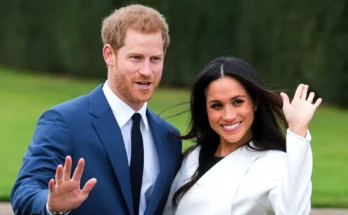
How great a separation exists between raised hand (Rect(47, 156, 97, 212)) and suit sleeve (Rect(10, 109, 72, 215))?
14cm

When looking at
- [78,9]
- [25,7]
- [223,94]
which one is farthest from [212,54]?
[223,94]

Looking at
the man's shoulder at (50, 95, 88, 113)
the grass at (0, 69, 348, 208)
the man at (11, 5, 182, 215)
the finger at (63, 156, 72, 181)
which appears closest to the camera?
the finger at (63, 156, 72, 181)

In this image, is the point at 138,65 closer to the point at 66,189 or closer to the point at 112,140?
the point at 112,140

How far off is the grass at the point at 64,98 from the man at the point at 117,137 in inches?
67.8

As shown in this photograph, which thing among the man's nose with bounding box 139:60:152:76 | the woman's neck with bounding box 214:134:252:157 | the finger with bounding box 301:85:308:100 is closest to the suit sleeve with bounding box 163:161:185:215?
the woman's neck with bounding box 214:134:252:157

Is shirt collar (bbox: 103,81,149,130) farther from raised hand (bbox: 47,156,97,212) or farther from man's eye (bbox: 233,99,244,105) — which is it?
raised hand (bbox: 47,156,97,212)

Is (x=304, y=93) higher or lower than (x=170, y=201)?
higher

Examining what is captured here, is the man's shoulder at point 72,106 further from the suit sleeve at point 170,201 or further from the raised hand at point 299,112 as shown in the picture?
the raised hand at point 299,112

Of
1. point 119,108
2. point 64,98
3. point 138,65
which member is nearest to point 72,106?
point 119,108

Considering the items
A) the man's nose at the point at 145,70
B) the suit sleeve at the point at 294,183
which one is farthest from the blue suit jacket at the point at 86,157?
the suit sleeve at the point at 294,183

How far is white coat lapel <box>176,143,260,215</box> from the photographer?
138 inches

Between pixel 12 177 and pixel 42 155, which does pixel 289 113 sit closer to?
pixel 42 155

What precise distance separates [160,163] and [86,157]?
36 cm

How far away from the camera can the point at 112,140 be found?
3498mm
